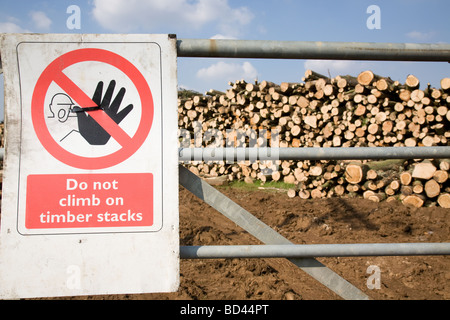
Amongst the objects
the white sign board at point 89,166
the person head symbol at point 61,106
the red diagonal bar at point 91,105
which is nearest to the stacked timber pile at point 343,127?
the white sign board at point 89,166

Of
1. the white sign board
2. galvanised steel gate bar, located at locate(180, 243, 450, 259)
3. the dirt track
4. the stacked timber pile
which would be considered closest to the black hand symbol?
the white sign board

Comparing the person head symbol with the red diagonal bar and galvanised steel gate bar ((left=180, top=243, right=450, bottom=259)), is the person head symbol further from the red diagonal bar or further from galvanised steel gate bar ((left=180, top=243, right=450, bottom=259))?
galvanised steel gate bar ((left=180, top=243, right=450, bottom=259))

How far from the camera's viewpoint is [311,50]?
1338 millimetres

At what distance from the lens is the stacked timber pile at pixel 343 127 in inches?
225

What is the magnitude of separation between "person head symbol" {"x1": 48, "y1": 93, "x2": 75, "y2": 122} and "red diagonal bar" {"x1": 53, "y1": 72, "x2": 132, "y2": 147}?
2 cm

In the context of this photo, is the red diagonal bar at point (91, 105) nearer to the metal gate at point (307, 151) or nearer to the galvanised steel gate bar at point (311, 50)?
the metal gate at point (307, 151)

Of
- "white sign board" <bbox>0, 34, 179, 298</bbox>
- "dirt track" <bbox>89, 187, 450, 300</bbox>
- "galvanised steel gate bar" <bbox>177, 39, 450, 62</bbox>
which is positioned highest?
"galvanised steel gate bar" <bbox>177, 39, 450, 62</bbox>

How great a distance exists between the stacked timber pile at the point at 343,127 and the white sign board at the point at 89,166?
5252mm

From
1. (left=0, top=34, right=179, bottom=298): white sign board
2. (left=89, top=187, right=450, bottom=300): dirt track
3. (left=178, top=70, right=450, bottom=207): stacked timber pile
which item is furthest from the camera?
(left=178, top=70, right=450, bottom=207): stacked timber pile

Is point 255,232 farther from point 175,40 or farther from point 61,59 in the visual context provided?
point 61,59

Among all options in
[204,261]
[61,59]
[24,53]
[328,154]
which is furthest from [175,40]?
[204,261]

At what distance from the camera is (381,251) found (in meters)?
1.32

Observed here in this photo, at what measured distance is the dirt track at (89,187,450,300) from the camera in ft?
10.6

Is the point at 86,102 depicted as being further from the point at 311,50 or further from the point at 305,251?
the point at 305,251
